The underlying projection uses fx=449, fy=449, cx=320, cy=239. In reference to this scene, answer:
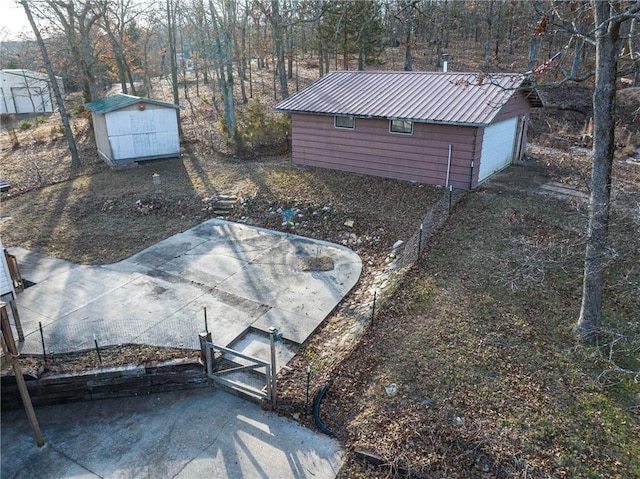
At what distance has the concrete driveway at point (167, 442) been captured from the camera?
5.21 metres

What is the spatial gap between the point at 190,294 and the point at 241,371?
2752mm

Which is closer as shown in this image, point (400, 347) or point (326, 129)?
point (400, 347)

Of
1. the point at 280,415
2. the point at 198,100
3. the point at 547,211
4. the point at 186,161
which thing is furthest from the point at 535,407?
the point at 198,100

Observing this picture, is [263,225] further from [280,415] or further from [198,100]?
[198,100]

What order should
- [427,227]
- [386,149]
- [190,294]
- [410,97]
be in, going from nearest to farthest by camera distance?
[190,294] < [427,227] < [410,97] < [386,149]

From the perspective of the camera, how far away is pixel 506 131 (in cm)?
1467

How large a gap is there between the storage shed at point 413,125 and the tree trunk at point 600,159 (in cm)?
575

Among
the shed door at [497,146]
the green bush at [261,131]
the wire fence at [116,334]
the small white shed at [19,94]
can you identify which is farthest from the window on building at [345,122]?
the small white shed at [19,94]

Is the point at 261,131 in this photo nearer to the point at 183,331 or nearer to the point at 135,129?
the point at 135,129

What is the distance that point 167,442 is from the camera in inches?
221

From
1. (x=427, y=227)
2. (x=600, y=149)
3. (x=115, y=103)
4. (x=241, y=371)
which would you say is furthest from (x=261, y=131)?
(x=600, y=149)

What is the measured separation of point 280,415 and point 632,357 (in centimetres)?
501

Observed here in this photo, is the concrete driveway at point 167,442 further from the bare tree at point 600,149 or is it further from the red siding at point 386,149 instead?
the red siding at point 386,149

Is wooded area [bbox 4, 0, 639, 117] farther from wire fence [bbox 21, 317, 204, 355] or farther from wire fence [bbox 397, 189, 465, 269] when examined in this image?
wire fence [bbox 21, 317, 204, 355]
